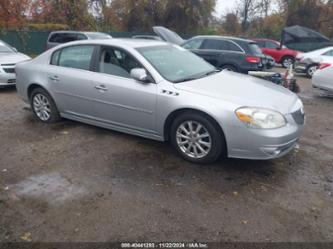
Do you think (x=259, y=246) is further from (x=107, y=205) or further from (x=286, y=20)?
(x=286, y=20)

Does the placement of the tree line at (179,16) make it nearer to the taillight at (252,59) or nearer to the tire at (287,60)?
the tire at (287,60)

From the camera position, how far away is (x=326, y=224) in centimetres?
293

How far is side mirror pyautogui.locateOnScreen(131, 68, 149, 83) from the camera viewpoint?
13.2 feet

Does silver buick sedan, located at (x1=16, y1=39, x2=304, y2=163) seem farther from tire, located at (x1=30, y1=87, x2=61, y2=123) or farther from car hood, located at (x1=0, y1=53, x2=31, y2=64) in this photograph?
car hood, located at (x1=0, y1=53, x2=31, y2=64)

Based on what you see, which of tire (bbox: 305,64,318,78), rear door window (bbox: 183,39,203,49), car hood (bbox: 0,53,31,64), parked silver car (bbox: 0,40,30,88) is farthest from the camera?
tire (bbox: 305,64,318,78)

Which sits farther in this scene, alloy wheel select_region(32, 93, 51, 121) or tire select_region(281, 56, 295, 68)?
tire select_region(281, 56, 295, 68)

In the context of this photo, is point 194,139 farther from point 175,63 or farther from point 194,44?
point 194,44

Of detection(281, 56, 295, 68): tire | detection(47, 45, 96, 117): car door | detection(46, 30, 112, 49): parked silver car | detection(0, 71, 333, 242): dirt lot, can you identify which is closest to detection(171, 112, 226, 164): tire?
detection(0, 71, 333, 242): dirt lot

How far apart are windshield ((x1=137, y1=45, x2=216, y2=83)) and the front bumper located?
1130 millimetres

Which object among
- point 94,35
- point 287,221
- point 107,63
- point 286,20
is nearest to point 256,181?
point 287,221

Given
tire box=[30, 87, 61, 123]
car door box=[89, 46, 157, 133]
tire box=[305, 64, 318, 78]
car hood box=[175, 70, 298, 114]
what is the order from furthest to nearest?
tire box=[305, 64, 318, 78] → tire box=[30, 87, 61, 123] → car door box=[89, 46, 157, 133] → car hood box=[175, 70, 298, 114]

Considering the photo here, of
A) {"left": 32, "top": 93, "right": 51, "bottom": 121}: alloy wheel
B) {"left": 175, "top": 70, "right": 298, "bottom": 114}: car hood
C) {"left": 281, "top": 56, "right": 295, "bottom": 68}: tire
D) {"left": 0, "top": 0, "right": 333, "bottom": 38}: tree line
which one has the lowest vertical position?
{"left": 281, "top": 56, "right": 295, "bottom": 68}: tire

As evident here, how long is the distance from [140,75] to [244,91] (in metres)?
1.37

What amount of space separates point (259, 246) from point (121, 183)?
165 cm
